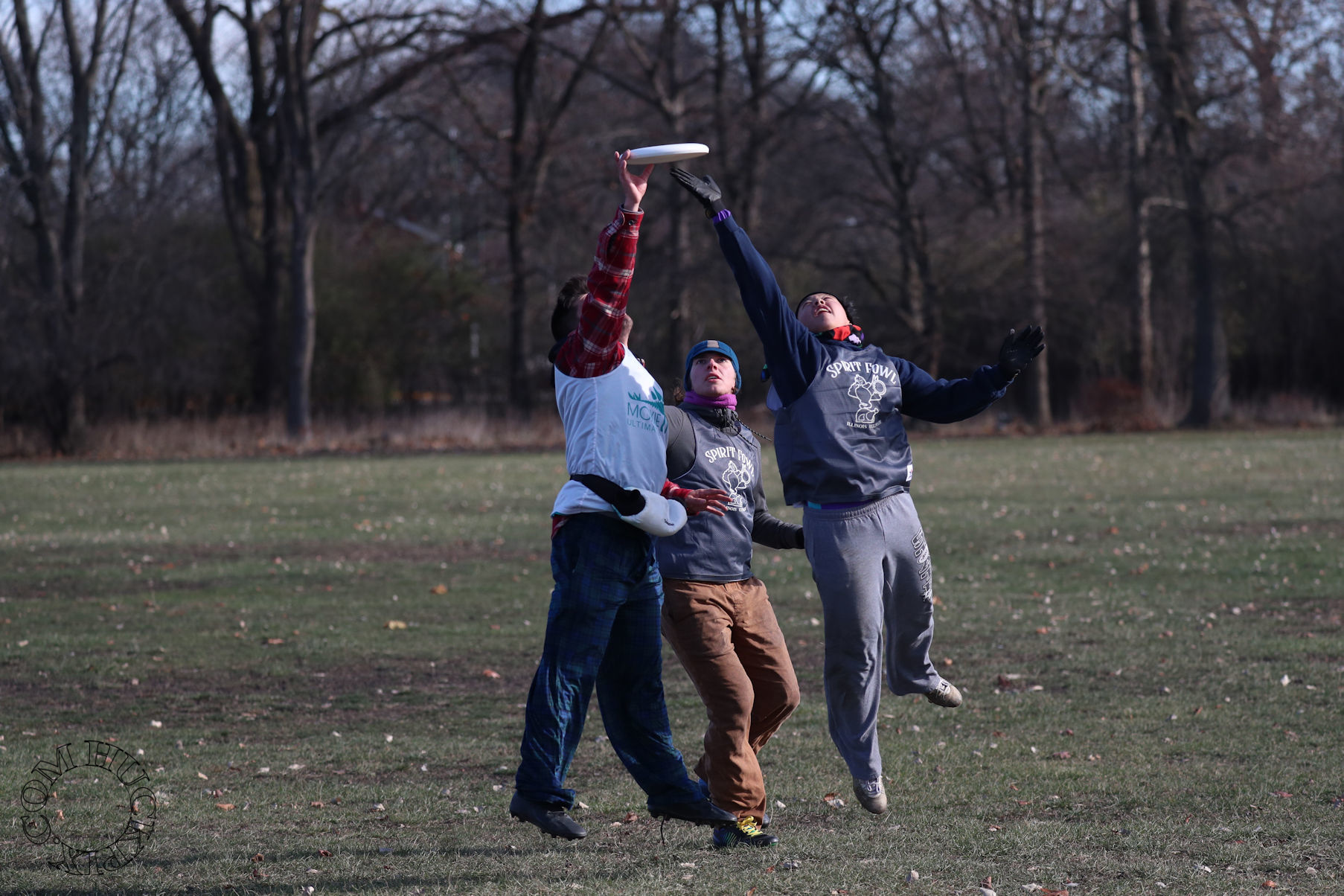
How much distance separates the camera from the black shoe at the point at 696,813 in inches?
174

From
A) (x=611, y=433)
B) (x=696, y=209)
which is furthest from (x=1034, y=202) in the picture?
(x=611, y=433)

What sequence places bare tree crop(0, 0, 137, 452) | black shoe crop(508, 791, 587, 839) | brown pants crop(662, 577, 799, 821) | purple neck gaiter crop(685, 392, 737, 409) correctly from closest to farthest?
black shoe crop(508, 791, 587, 839), brown pants crop(662, 577, 799, 821), purple neck gaiter crop(685, 392, 737, 409), bare tree crop(0, 0, 137, 452)

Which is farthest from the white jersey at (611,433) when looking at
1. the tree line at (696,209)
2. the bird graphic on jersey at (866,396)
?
the tree line at (696,209)

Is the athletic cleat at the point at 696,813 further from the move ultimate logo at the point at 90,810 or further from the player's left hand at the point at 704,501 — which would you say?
the move ultimate logo at the point at 90,810

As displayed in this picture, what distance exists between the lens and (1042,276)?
115ft

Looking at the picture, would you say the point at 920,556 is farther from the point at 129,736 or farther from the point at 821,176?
the point at 821,176

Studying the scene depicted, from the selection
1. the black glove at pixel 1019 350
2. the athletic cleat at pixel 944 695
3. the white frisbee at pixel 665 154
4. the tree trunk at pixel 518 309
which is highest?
the tree trunk at pixel 518 309

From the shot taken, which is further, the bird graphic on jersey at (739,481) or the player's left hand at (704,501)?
the bird graphic on jersey at (739,481)

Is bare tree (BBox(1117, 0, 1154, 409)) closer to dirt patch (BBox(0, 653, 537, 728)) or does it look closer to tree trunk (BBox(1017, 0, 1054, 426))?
tree trunk (BBox(1017, 0, 1054, 426))

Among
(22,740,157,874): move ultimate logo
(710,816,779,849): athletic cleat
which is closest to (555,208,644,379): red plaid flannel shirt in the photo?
(710,816,779,849): athletic cleat

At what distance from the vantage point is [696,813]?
443cm

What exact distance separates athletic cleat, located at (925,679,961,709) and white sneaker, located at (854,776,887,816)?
468 mm

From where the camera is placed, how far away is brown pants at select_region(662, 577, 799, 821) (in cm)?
454

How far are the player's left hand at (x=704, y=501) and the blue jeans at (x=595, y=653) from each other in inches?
7.0
